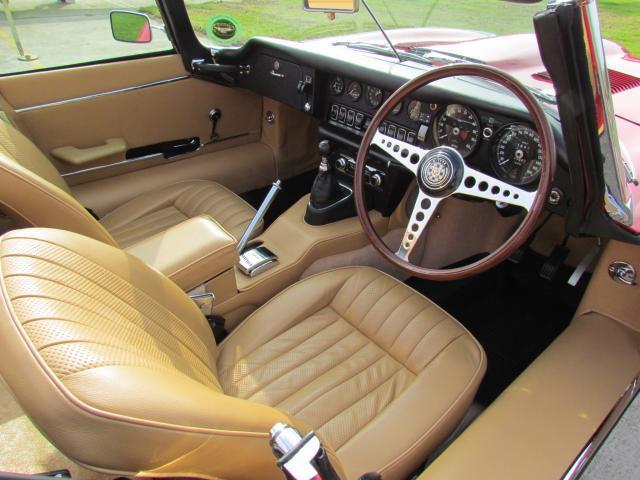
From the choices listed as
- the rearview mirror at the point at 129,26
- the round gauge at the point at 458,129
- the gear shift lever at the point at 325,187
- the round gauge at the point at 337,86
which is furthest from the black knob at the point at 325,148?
the rearview mirror at the point at 129,26

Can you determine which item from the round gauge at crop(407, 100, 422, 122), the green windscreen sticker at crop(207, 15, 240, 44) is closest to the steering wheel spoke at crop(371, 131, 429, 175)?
the round gauge at crop(407, 100, 422, 122)

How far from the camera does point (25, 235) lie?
0.76 meters

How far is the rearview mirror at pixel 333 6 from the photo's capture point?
1.66 m

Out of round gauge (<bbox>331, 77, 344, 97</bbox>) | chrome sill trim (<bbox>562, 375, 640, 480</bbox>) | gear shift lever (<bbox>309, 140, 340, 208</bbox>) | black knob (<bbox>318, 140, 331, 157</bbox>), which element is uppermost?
round gauge (<bbox>331, 77, 344, 97</bbox>)

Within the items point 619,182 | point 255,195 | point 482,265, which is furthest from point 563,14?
point 255,195

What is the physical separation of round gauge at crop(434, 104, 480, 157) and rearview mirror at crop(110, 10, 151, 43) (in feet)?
4.70

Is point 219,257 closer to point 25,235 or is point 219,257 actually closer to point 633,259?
point 25,235

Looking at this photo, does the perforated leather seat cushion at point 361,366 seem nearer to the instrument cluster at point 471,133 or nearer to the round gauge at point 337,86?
the instrument cluster at point 471,133

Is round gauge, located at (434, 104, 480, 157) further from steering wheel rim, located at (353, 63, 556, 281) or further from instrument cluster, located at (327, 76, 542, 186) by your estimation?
steering wheel rim, located at (353, 63, 556, 281)

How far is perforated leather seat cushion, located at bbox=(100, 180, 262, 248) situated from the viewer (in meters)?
1.93

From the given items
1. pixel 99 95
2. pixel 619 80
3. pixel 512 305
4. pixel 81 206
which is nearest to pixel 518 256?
pixel 512 305

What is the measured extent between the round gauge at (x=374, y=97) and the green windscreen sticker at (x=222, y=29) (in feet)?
2.83

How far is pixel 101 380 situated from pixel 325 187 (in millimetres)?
1407

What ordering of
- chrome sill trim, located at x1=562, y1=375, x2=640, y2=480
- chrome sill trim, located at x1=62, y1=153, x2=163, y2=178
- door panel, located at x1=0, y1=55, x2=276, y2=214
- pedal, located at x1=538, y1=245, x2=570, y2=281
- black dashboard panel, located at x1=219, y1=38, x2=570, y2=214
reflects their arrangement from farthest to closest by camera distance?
chrome sill trim, located at x1=62, y1=153, x2=163, y2=178
door panel, located at x1=0, y1=55, x2=276, y2=214
pedal, located at x1=538, y1=245, x2=570, y2=281
black dashboard panel, located at x1=219, y1=38, x2=570, y2=214
chrome sill trim, located at x1=562, y1=375, x2=640, y2=480
